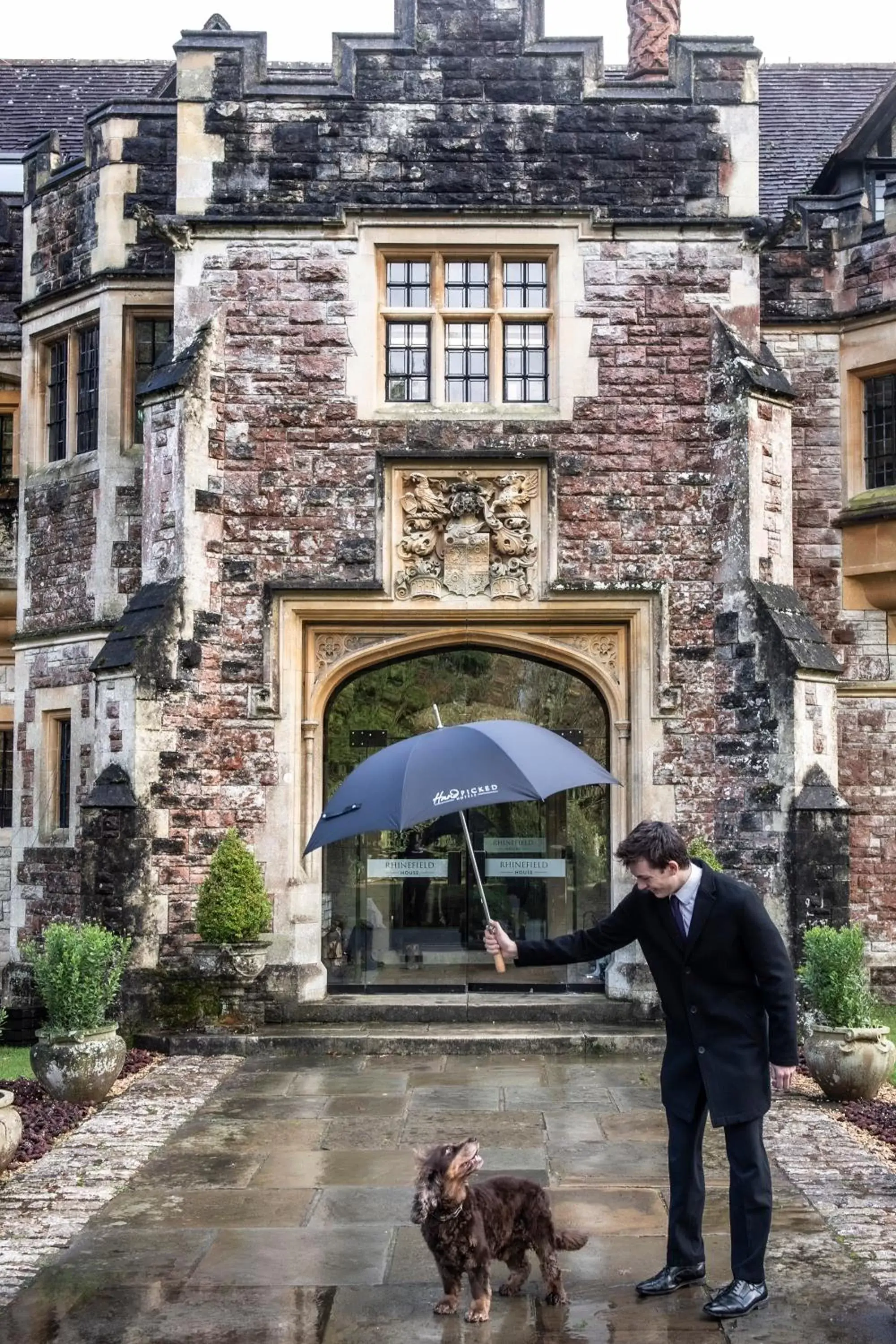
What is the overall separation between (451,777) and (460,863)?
25.4 feet

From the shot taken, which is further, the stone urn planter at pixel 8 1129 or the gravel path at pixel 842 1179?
the stone urn planter at pixel 8 1129

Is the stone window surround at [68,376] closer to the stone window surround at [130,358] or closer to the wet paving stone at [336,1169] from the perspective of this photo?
the stone window surround at [130,358]

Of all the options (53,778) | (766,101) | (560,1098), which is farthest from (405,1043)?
(766,101)

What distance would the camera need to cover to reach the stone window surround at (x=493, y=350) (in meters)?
13.4

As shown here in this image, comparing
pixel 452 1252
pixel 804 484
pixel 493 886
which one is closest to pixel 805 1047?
pixel 493 886

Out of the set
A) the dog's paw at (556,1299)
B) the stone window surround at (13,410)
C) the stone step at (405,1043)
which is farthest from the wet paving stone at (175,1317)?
the stone window surround at (13,410)

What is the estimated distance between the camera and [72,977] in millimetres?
10062

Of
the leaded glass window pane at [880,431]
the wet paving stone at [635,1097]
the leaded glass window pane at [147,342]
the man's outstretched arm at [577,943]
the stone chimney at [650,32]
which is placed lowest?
the wet paving stone at [635,1097]

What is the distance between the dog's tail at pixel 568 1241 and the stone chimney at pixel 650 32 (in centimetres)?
1364

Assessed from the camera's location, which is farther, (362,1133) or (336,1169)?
(362,1133)

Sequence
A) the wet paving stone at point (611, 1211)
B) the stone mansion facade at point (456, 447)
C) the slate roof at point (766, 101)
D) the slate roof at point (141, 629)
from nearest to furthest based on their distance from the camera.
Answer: the wet paving stone at point (611, 1211) → the slate roof at point (141, 629) → the stone mansion facade at point (456, 447) → the slate roof at point (766, 101)

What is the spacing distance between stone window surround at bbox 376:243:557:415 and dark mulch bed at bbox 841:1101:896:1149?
6481 mm

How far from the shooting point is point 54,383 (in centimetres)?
1577

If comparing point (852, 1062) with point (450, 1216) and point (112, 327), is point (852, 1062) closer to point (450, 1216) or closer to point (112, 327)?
point (450, 1216)
